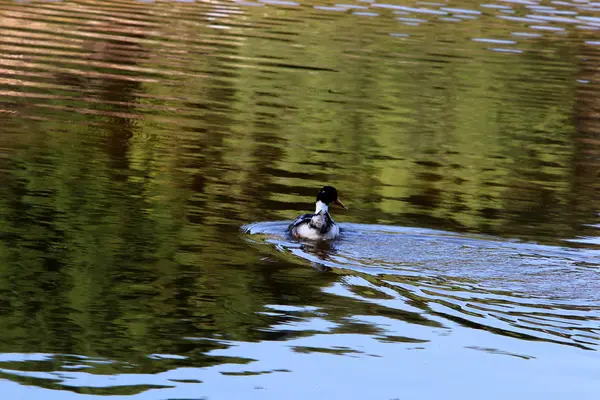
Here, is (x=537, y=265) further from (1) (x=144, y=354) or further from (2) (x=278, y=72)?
(2) (x=278, y=72)

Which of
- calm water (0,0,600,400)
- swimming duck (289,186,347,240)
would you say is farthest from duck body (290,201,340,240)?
calm water (0,0,600,400)

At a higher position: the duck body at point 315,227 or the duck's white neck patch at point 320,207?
the duck's white neck patch at point 320,207

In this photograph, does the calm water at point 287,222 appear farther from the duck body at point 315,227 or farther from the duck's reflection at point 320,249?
the duck body at point 315,227

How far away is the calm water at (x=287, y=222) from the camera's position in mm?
10258

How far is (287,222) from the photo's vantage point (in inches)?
616

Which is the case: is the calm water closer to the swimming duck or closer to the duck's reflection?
the duck's reflection

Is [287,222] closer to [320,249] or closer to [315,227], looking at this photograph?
[315,227]

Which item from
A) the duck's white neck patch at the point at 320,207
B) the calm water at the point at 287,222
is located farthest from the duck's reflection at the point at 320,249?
the duck's white neck patch at the point at 320,207

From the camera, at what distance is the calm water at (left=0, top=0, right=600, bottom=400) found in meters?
10.3

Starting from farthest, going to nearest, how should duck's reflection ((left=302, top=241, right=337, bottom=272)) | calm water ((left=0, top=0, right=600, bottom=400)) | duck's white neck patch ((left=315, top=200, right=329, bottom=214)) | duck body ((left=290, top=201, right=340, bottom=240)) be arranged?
duck's white neck patch ((left=315, top=200, right=329, bottom=214)) → duck body ((left=290, top=201, right=340, bottom=240)) → duck's reflection ((left=302, top=241, right=337, bottom=272)) → calm water ((left=0, top=0, right=600, bottom=400))

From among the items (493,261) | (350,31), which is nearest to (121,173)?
(493,261)

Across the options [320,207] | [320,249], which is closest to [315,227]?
[320,249]

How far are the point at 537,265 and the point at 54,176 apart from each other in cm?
747

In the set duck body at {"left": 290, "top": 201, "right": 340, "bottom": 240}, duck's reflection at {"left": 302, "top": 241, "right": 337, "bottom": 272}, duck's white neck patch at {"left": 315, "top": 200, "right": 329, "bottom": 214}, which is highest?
duck's white neck patch at {"left": 315, "top": 200, "right": 329, "bottom": 214}
